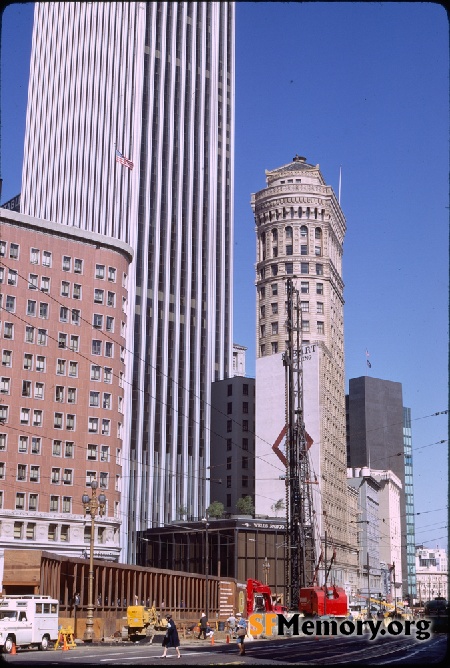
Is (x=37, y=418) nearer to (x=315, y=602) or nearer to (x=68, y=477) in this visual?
(x=68, y=477)

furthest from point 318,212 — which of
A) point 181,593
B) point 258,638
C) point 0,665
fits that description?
point 0,665

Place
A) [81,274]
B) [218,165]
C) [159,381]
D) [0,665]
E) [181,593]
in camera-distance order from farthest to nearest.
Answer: [218,165] < [159,381] < [81,274] < [181,593] < [0,665]

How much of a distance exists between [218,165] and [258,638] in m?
120

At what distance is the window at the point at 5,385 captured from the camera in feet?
319

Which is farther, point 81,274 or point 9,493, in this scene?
point 81,274

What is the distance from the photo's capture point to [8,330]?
98750mm

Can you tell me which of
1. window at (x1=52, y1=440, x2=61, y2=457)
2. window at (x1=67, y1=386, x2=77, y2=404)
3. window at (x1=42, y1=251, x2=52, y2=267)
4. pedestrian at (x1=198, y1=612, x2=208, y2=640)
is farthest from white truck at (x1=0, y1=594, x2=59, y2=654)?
window at (x1=42, y1=251, x2=52, y2=267)

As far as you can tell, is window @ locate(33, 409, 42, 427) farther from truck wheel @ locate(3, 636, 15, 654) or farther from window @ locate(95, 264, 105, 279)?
truck wheel @ locate(3, 636, 15, 654)

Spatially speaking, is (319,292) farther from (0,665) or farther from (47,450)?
(0,665)

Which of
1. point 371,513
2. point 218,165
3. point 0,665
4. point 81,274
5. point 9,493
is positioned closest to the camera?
point 0,665

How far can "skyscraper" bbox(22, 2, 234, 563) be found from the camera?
147 metres

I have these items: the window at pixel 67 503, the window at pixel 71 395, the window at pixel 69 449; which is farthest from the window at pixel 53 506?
the window at pixel 71 395

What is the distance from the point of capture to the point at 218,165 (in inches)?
6688

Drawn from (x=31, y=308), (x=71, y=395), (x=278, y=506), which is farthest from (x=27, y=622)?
(x=278, y=506)
